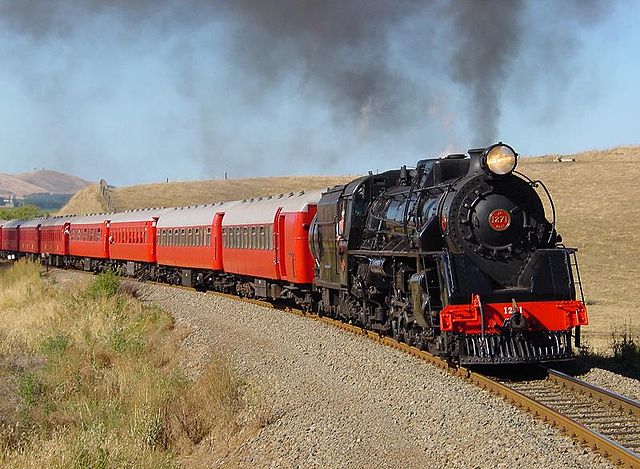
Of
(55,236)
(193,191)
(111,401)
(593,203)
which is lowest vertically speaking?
(111,401)

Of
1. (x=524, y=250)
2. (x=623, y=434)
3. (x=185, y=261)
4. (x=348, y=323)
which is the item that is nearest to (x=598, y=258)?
(x=185, y=261)

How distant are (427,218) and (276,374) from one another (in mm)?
3426

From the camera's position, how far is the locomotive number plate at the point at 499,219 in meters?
12.1

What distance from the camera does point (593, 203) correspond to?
54.0 meters

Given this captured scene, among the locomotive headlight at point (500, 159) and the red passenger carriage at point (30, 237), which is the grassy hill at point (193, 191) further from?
the locomotive headlight at point (500, 159)

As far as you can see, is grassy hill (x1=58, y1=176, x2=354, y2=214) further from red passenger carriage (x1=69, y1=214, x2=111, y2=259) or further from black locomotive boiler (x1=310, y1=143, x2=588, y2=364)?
black locomotive boiler (x1=310, y1=143, x2=588, y2=364)

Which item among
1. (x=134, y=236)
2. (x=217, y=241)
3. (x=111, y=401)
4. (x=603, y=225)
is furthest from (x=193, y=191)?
(x=111, y=401)

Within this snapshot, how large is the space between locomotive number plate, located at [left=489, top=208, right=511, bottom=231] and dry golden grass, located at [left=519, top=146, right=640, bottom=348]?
5.51m

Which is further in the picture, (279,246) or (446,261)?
(279,246)

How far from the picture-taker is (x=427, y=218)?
1266 centimetres

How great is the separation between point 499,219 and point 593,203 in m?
44.6

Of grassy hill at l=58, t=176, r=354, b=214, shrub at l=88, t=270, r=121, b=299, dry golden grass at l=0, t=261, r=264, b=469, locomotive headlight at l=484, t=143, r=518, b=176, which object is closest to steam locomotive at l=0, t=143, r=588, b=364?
locomotive headlight at l=484, t=143, r=518, b=176

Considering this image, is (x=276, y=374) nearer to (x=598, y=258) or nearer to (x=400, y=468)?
(x=400, y=468)

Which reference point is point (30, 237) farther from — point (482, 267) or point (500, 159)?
point (500, 159)
